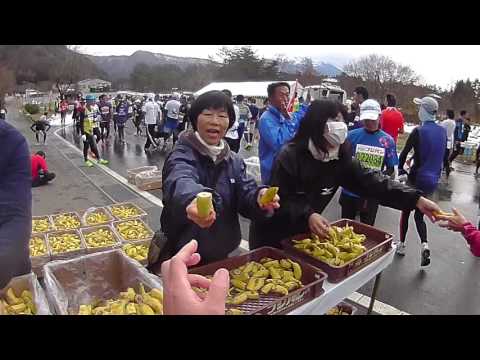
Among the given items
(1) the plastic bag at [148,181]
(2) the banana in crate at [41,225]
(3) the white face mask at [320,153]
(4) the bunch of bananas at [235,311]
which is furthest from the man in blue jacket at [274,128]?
(1) the plastic bag at [148,181]

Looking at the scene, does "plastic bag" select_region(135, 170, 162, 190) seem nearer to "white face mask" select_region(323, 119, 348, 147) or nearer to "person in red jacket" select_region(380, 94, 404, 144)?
"person in red jacket" select_region(380, 94, 404, 144)

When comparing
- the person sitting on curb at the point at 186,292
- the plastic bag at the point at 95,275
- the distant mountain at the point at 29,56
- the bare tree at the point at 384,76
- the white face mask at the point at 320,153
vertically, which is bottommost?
the plastic bag at the point at 95,275

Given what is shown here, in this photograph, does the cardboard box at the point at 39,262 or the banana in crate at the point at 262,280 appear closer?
the banana in crate at the point at 262,280

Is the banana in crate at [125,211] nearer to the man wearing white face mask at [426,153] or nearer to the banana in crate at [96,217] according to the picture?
the banana in crate at [96,217]

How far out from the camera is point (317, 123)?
2.44 meters

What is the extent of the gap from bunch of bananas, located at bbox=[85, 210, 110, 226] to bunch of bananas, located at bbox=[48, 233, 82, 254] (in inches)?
19.4

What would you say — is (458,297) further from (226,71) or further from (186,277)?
(226,71)

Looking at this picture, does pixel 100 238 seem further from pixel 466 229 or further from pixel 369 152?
→ pixel 466 229

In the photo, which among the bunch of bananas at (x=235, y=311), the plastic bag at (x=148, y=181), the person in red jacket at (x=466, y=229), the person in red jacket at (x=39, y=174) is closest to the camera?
the bunch of bananas at (x=235, y=311)

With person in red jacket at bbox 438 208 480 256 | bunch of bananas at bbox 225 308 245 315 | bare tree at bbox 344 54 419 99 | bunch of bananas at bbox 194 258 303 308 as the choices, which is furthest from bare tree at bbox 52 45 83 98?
bare tree at bbox 344 54 419 99

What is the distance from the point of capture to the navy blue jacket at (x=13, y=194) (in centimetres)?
170

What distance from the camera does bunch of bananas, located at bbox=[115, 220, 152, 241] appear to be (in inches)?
166

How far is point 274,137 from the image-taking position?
13.0 ft

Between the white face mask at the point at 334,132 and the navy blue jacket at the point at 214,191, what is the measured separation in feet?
2.12
